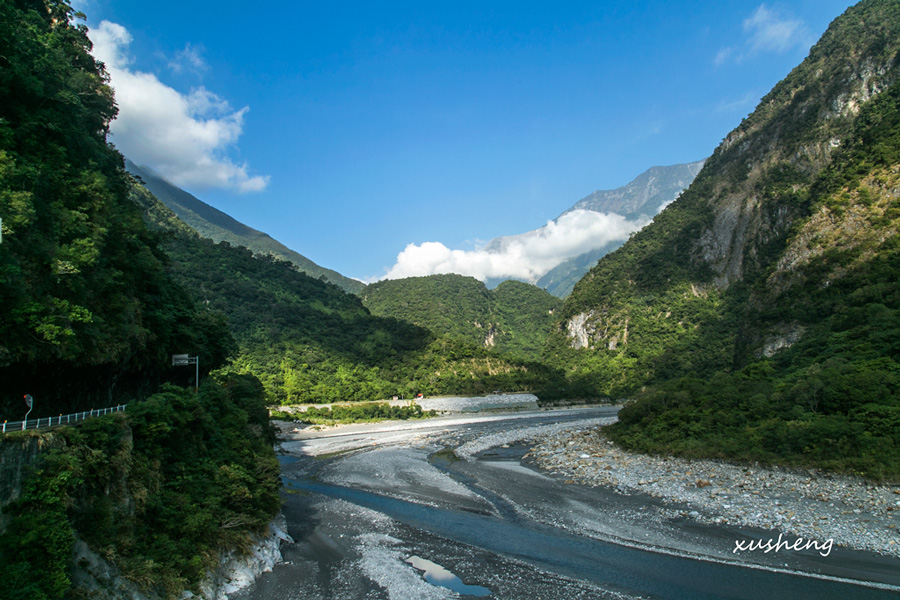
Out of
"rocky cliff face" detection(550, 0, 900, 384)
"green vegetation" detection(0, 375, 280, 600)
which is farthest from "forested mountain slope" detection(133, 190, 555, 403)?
"green vegetation" detection(0, 375, 280, 600)

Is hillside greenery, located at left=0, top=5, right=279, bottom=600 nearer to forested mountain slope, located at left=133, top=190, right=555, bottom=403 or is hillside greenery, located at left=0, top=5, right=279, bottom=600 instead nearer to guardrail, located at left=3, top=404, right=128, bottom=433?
guardrail, located at left=3, top=404, right=128, bottom=433

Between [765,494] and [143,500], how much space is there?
90.3 feet

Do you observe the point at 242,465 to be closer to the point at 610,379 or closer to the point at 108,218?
the point at 108,218

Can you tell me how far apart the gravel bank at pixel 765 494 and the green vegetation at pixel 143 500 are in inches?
812

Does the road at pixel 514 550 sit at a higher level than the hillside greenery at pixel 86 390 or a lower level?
lower

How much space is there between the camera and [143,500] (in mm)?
14258

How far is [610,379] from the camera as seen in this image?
12206cm

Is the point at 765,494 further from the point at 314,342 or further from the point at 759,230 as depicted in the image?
the point at 759,230

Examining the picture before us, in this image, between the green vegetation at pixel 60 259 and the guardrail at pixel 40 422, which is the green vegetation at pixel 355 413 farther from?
the guardrail at pixel 40 422

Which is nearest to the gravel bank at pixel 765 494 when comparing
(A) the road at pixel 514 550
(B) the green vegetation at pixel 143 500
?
(A) the road at pixel 514 550

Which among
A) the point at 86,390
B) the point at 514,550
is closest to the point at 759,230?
the point at 514,550

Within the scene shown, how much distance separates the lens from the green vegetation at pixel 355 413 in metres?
73.8

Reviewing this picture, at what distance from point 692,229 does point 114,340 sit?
15020cm

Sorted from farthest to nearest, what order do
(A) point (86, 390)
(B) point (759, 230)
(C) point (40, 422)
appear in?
(B) point (759, 230)
(A) point (86, 390)
(C) point (40, 422)
